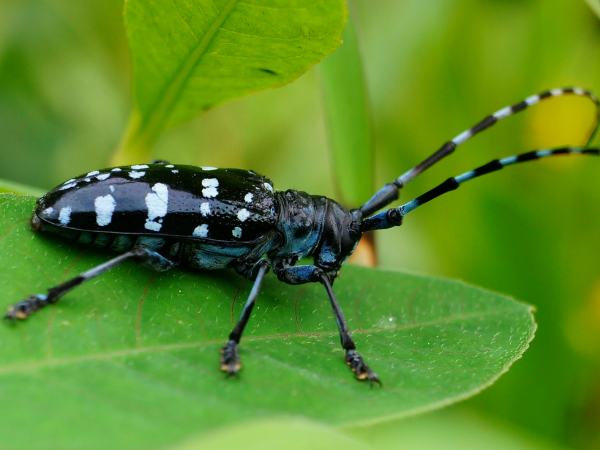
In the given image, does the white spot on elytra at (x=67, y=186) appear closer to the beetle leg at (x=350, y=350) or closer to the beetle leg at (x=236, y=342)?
the beetle leg at (x=236, y=342)

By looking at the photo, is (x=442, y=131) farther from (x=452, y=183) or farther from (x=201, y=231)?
(x=201, y=231)

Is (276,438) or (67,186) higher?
(67,186)

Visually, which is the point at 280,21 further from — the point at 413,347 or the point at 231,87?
the point at 413,347

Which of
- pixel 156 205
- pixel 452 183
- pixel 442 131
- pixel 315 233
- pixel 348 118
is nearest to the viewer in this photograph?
pixel 156 205

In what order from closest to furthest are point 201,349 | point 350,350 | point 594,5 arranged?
point 201,349
point 350,350
point 594,5

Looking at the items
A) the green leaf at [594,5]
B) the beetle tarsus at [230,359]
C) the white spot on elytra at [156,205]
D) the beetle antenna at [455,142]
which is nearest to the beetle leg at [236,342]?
the beetle tarsus at [230,359]

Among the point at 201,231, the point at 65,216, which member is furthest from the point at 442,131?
the point at 65,216

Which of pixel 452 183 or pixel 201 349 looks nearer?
pixel 201 349
